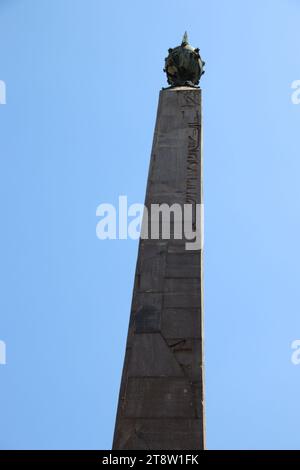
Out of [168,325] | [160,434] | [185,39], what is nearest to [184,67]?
[185,39]

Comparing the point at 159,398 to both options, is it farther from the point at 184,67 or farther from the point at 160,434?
the point at 184,67

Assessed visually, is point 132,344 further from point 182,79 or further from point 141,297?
point 182,79

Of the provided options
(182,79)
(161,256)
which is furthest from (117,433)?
(182,79)

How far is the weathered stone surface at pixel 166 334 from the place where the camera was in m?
10.2

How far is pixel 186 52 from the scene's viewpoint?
15.0 m

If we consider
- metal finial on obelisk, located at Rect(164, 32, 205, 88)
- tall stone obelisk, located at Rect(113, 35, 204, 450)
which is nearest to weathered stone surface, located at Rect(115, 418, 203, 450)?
tall stone obelisk, located at Rect(113, 35, 204, 450)

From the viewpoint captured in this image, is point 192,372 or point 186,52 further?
point 186,52

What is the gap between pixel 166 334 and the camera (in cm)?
1105

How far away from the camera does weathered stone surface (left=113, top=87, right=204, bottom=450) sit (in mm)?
10180

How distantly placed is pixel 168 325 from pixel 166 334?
160 mm

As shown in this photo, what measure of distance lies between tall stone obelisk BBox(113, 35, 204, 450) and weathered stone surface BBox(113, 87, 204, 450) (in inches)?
0.6

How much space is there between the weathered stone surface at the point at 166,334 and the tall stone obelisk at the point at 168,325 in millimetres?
14

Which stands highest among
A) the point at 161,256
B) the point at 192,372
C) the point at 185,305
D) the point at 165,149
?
the point at 165,149
